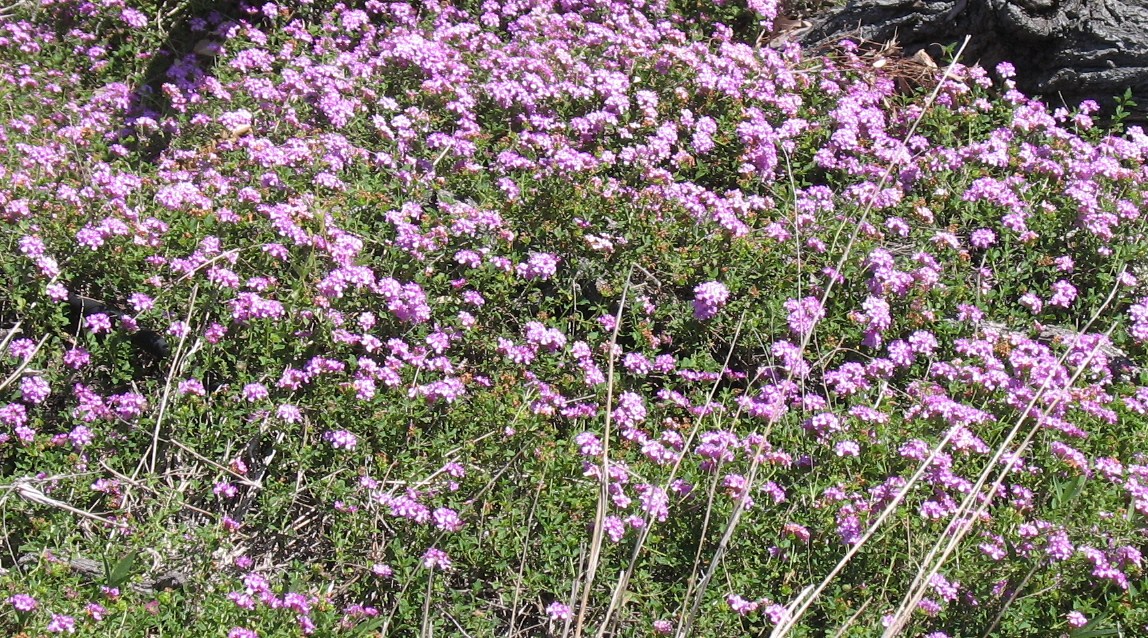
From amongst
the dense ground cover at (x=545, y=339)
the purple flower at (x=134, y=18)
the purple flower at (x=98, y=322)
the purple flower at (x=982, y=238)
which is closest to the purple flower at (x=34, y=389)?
the dense ground cover at (x=545, y=339)

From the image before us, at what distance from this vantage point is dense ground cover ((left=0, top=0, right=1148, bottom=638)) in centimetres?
379

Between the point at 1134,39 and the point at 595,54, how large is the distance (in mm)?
3056

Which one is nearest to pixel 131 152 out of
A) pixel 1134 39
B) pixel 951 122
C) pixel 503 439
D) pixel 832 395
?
pixel 503 439

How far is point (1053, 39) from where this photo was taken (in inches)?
265

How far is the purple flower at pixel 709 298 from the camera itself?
482 centimetres

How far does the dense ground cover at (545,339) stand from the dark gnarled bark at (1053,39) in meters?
0.29

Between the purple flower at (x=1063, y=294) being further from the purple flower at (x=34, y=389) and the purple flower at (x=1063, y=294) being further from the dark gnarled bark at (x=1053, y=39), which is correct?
the purple flower at (x=34, y=389)

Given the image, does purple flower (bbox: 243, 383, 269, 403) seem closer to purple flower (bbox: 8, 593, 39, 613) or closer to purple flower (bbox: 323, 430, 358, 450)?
purple flower (bbox: 323, 430, 358, 450)

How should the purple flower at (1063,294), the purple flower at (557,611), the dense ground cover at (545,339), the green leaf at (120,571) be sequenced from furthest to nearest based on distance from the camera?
1. the purple flower at (1063,294)
2. the dense ground cover at (545,339)
3. the purple flower at (557,611)
4. the green leaf at (120,571)

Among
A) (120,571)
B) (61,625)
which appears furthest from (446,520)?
(61,625)

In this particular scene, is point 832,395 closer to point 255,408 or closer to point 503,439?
point 503,439

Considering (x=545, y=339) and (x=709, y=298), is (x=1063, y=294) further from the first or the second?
(x=545, y=339)

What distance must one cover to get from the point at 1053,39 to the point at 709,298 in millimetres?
3327

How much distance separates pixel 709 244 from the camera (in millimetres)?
5152
